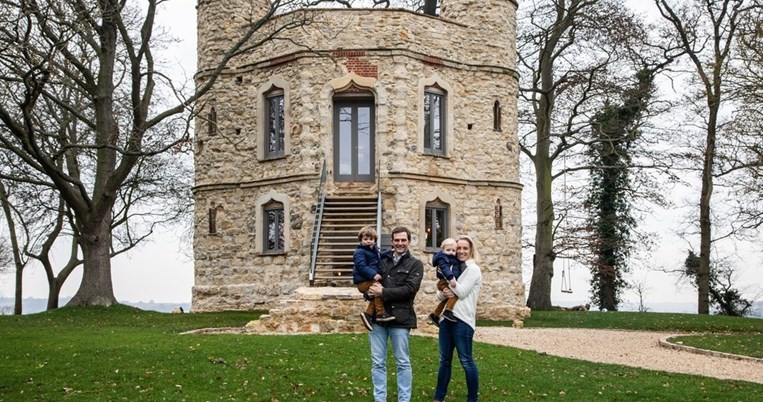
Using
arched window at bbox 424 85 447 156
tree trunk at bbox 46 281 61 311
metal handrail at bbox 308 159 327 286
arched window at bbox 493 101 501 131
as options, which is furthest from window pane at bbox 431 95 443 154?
tree trunk at bbox 46 281 61 311

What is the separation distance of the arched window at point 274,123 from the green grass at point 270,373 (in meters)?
9.84

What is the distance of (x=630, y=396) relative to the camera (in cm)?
1270

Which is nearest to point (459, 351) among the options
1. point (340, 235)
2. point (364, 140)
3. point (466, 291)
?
point (466, 291)

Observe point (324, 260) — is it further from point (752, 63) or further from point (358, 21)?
point (752, 63)

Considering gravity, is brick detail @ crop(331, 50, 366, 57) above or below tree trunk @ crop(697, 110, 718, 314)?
above

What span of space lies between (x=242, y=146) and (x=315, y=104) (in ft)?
9.04

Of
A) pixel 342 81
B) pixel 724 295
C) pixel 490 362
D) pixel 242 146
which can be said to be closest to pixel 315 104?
pixel 342 81

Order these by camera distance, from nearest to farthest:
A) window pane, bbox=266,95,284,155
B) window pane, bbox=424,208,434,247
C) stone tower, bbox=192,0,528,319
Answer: stone tower, bbox=192,0,528,319 → window pane, bbox=424,208,434,247 → window pane, bbox=266,95,284,155

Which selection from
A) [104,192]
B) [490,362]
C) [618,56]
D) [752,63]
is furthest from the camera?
[618,56]

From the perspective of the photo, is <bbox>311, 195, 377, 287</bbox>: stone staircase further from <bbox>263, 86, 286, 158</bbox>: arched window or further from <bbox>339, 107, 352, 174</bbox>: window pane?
<bbox>263, 86, 286, 158</bbox>: arched window

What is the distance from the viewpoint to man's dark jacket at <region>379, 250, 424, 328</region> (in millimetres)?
10695

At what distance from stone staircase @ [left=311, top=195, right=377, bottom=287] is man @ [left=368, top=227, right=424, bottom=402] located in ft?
44.2

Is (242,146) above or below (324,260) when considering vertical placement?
above

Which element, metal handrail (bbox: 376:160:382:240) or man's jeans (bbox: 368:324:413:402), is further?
metal handrail (bbox: 376:160:382:240)
